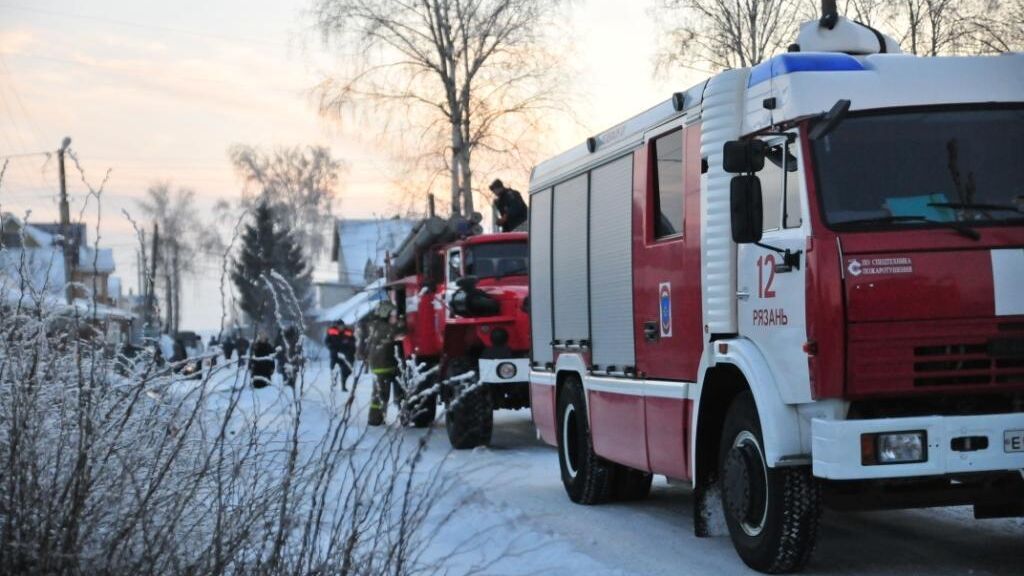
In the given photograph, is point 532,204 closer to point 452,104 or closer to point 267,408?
point 267,408

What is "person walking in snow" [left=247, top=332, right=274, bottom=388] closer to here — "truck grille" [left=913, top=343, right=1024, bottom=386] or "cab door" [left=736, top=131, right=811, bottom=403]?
"cab door" [left=736, top=131, right=811, bottom=403]

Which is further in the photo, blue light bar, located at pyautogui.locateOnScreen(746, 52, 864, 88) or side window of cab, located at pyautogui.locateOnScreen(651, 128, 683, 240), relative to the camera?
side window of cab, located at pyautogui.locateOnScreen(651, 128, 683, 240)

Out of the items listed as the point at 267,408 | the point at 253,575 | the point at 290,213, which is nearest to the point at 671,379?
the point at 267,408

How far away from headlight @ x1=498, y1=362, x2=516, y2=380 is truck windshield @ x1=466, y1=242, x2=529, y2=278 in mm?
1527

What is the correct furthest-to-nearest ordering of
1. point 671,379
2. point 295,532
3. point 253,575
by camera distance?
point 671,379, point 295,532, point 253,575

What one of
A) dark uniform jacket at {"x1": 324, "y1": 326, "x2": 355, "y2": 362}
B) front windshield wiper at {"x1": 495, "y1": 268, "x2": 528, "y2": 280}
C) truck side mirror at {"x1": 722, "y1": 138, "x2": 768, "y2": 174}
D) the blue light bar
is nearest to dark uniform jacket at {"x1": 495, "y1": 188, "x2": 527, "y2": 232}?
front windshield wiper at {"x1": 495, "y1": 268, "x2": 528, "y2": 280}

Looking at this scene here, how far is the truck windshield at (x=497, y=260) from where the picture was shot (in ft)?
58.7

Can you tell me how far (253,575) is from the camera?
17.5ft

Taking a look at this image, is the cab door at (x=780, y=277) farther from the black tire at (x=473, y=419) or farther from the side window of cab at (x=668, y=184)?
the black tire at (x=473, y=419)

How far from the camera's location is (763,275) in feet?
25.8

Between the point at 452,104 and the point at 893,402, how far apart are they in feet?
96.1

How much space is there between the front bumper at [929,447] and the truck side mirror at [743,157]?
1.47 m

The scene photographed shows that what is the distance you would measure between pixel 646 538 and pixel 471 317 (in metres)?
7.66

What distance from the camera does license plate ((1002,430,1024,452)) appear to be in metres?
7.12
